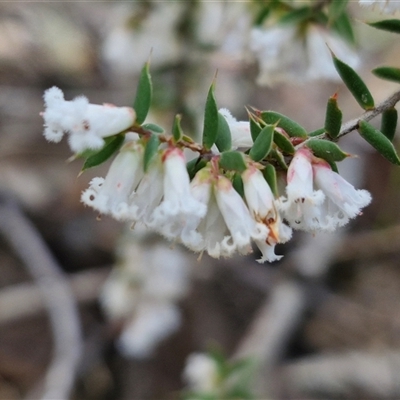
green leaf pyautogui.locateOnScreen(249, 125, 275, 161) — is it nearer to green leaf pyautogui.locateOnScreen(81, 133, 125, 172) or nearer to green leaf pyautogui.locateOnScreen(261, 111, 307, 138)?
green leaf pyautogui.locateOnScreen(261, 111, 307, 138)

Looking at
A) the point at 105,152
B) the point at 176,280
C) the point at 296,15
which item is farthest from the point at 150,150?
the point at 176,280

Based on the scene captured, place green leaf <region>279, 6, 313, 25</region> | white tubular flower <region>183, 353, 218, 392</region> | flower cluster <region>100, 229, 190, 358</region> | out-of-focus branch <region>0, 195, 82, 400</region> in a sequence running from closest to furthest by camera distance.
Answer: green leaf <region>279, 6, 313, 25</region> → white tubular flower <region>183, 353, 218, 392</region> → out-of-focus branch <region>0, 195, 82, 400</region> → flower cluster <region>100, 229, 190, 358</region>

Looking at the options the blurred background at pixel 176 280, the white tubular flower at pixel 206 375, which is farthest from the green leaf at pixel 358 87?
the white tubular flower at pixel 206 375

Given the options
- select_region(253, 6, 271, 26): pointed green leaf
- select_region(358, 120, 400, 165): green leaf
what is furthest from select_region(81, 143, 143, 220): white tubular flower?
select_region(253, 6, 271, 26): pointed green leaf

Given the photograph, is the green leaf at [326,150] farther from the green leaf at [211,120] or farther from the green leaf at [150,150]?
the green leaf at [150,150]

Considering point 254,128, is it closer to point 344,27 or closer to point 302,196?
point 302,196

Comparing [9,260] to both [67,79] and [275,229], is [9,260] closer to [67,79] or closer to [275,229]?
[67,79]

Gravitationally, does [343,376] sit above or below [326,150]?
below
